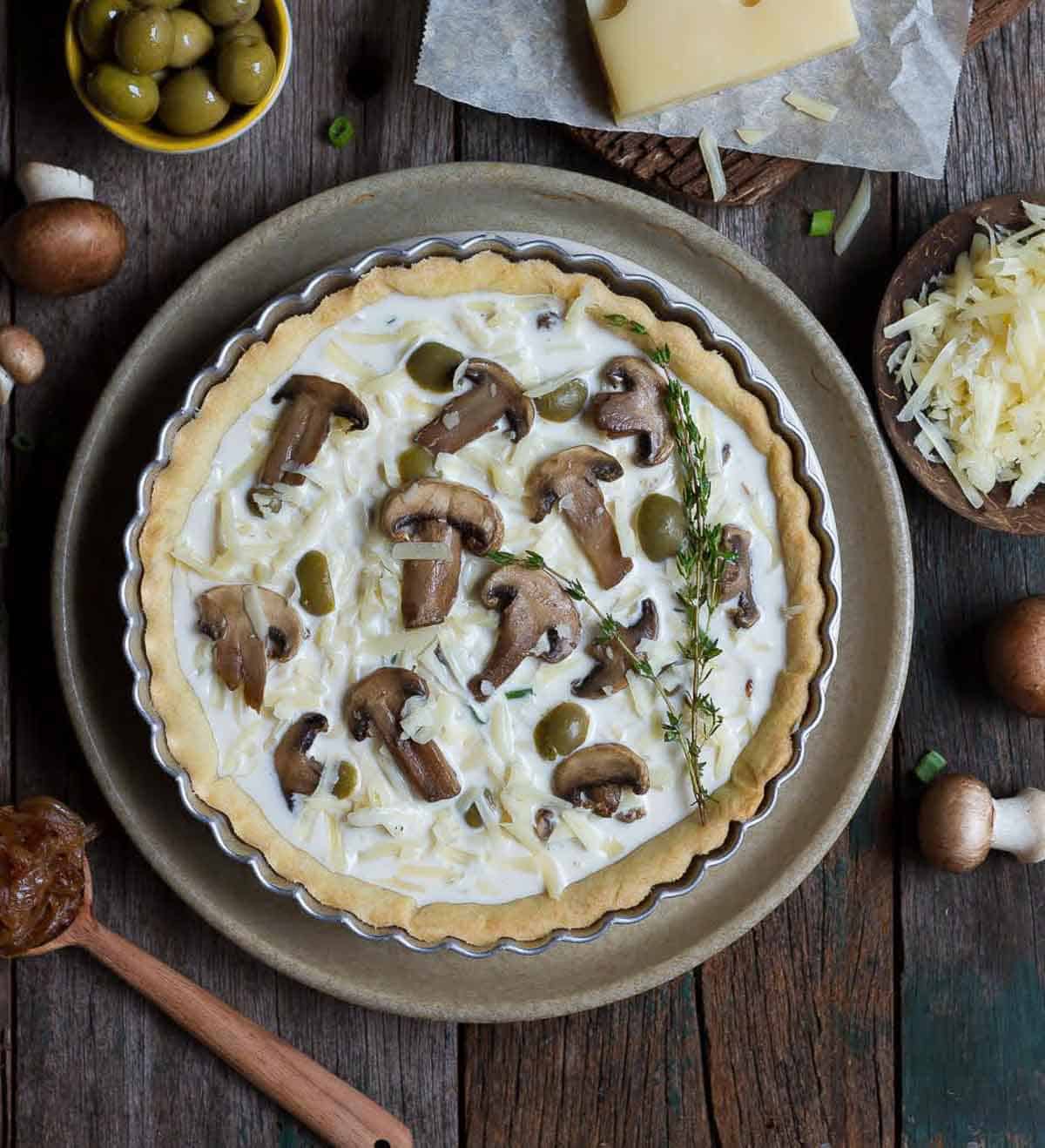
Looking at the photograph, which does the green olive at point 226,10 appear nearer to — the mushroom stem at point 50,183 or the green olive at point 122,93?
the green olive at point 122,93

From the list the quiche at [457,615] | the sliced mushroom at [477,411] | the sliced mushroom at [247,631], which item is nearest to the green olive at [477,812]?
the quiche at [457,615]

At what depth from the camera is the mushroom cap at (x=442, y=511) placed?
280 cm

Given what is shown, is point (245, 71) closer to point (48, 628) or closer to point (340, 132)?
point (340, 132)

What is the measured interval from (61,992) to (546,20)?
9.20 feet

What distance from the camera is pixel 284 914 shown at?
3129 mm

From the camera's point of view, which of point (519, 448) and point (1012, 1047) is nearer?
point (519, 448)

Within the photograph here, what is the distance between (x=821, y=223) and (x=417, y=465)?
1338 mm

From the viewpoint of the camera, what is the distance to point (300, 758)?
2.84 meters

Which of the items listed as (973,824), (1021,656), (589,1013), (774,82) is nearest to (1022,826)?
(973,824)

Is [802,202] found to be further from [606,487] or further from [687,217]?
[606,487]

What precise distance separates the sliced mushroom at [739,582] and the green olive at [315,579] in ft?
2.88

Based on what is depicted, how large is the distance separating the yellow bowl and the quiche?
57 centimetres

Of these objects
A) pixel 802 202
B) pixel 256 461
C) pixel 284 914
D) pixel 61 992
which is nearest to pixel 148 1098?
pixel 61 992

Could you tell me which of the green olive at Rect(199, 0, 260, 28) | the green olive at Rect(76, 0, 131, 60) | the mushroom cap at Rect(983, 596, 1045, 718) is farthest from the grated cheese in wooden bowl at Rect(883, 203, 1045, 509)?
the green olive at Rect(76, 0, 131, 60)
